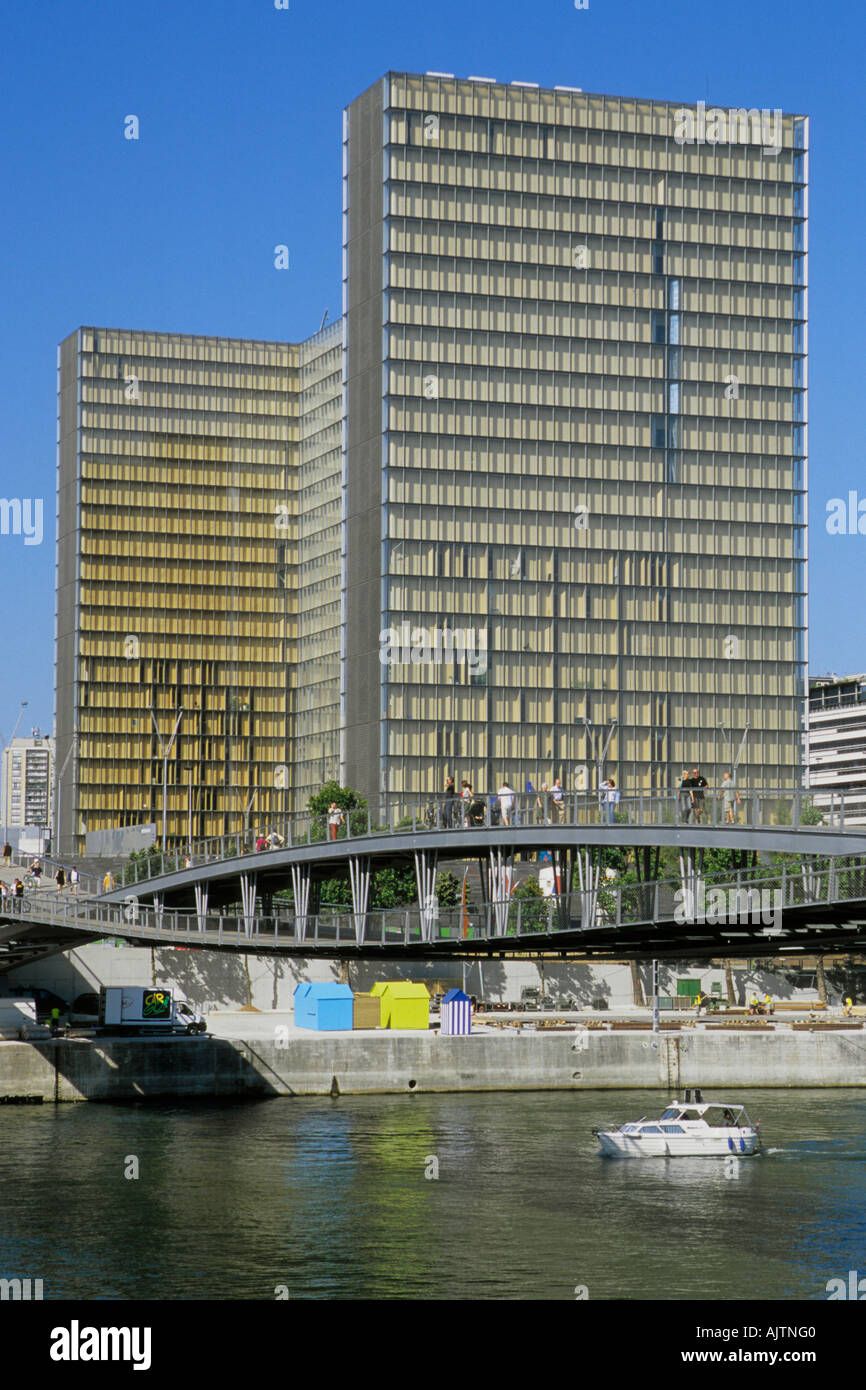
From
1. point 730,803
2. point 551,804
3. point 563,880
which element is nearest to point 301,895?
point 563,880

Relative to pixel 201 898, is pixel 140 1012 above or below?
below

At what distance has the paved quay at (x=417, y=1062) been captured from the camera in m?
80.9

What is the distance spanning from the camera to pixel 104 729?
577ft

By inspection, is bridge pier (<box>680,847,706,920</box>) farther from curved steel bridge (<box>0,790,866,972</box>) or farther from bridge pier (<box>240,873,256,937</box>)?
bridge pier (<box>240,873,256,937</box>)

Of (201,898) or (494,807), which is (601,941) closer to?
(494,807)

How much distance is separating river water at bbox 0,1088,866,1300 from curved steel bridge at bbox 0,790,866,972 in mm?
6788

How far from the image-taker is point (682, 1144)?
69625mm

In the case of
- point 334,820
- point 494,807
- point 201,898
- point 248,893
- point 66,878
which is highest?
point 494,807

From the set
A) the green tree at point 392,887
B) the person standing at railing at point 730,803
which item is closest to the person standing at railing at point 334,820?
the person standing at railing at point 730,803

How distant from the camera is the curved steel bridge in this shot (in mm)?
42812

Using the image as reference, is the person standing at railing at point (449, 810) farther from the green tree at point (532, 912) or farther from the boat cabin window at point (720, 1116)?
the boat cabin window at point (720, 1116)

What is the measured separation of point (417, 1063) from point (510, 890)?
3323 centimetres

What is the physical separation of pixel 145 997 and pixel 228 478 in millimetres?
95844
